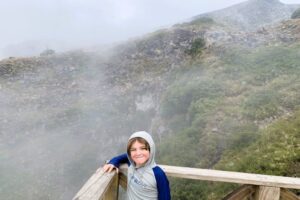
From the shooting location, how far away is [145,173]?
3.35 m

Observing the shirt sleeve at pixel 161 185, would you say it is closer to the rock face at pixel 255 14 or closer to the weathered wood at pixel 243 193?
the weathered wood at pixel 243 193

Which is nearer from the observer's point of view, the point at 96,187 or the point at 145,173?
the point at 96,187

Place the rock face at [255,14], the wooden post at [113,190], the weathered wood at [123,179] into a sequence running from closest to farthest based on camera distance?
1. the wooden post at [113,190]
2. the weathered wood at [123,179]
3. the rock face at [255,14]

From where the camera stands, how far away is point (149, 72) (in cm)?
2542

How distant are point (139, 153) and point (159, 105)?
57.3 ft

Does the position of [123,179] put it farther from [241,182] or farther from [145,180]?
[241,182]

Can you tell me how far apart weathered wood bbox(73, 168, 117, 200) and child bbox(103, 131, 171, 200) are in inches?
4.3

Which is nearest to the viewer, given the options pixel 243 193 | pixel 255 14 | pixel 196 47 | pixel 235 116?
pixel 243 193

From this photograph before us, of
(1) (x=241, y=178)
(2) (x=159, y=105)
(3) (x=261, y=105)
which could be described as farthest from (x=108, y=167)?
(2) (x=159, y=105)

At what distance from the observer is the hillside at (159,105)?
39.8 ft

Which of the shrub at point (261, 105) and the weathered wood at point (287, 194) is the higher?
the weathered wood at point (287, 194)

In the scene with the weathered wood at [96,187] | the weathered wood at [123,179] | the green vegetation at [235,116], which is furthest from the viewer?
the green vegetation at [235,116]

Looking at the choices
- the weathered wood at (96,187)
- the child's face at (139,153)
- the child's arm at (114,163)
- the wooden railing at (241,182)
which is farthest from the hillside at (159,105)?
the weathered wood at (96,187)

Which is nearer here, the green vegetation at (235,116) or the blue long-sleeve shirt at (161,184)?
the blue long-sleeve shirt at (161,184)
